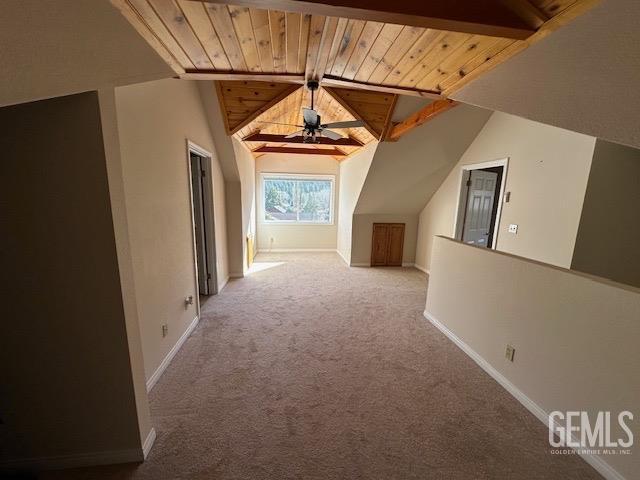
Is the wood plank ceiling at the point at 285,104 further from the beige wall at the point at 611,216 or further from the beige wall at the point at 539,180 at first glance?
the beige wall at the point at 611,216

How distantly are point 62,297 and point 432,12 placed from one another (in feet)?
7.09

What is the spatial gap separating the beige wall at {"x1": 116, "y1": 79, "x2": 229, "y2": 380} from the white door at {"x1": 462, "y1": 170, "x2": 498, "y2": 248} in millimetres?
4172

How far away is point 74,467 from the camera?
140cm

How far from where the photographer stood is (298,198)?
6.65 metres

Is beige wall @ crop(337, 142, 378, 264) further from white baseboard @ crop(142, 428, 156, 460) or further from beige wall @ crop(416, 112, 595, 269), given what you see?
white baseboard @ crop(142, 428, 156, 460)

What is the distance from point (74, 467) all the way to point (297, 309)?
2.27 meters

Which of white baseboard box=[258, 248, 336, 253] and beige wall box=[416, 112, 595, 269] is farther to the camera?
white baseboard box=[258, 248, 336, 253]

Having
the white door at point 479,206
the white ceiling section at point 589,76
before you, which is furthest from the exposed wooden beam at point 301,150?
the white ceiling section at point 589,76

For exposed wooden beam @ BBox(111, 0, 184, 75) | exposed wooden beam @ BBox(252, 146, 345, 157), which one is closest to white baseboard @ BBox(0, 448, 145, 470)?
exposed wooden beam @ BBox(111, 0, 184, 75)

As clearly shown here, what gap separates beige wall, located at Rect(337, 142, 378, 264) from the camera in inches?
176

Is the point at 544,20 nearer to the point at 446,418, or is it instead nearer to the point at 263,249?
the point at 446,418

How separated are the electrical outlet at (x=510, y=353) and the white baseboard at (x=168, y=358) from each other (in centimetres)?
279

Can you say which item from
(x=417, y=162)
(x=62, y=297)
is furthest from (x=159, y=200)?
(x=417, y=162)

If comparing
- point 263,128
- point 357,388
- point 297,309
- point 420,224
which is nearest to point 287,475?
point 357,388
